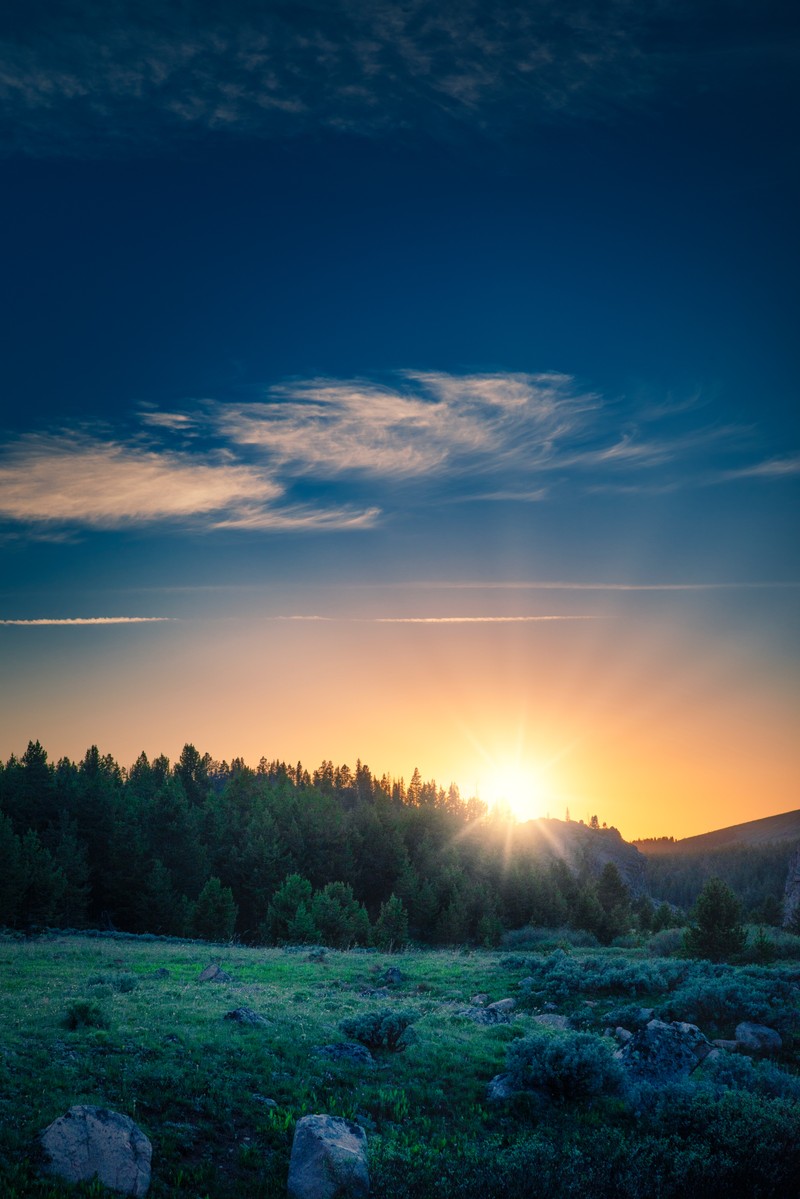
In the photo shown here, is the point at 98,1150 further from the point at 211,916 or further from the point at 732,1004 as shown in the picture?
the point at 211,916

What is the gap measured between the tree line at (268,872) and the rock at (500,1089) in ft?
138

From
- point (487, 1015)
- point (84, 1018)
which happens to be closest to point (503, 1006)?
point (487, 1015)

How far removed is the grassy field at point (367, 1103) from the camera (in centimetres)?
1103

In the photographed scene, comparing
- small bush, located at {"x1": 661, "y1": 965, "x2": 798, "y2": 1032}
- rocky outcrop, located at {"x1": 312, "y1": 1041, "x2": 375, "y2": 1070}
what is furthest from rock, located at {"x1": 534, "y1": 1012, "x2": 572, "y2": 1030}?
rocky outcrop, located at {"x1": 312, "y1": 1041, "x2": 375, "y2": 1070}

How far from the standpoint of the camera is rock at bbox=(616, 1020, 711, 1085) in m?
16.4

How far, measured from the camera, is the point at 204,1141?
12.3 metres

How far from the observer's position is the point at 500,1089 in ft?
52.2

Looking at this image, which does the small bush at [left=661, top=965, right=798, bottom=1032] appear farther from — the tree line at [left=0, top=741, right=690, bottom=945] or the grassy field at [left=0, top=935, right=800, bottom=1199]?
the tree line at [left=0, top=741, right=690, bottom=945]

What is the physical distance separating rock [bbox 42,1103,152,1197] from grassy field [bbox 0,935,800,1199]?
0.85 feet

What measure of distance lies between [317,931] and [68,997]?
37.6m

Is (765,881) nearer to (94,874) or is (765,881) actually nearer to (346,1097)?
(94,874)

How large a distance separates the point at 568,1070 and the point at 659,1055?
250cm

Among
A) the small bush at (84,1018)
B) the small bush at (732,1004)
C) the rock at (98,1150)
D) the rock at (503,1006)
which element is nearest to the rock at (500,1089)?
the rock at (98,1150)

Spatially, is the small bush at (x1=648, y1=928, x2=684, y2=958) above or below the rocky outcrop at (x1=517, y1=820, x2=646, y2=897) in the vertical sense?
above
